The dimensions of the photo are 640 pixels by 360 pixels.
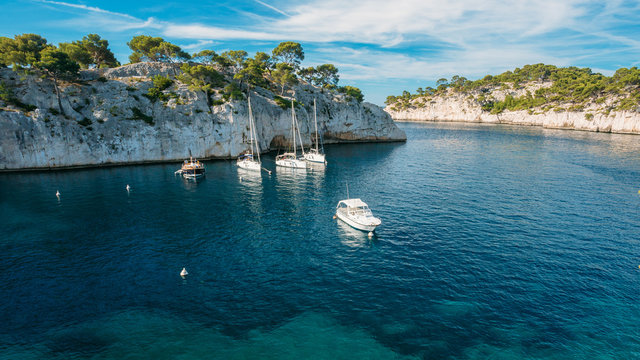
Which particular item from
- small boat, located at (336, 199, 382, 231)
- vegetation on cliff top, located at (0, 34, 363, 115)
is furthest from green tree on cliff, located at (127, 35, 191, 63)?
small boat, located at (336, 199, 382, 231)

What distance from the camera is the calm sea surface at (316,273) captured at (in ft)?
69.7

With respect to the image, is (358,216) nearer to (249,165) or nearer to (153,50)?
(249,165)

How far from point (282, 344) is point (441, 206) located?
3580 centimetres

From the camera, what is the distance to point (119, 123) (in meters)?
75.9

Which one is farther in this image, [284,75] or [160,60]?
[284,75]

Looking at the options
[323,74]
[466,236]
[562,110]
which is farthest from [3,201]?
[562,110]

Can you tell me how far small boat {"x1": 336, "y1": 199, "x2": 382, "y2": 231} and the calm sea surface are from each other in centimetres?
133

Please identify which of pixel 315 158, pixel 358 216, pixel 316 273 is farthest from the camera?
pixel 315 158

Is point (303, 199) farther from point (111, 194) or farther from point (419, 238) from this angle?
point (111, 194)

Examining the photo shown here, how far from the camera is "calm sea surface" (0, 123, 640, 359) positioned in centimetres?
2125

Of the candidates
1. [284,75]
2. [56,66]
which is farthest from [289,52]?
[56,66]

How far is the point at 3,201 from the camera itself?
1949 inches

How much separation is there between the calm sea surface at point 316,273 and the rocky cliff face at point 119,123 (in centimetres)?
1596

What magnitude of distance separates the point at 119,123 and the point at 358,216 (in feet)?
230
